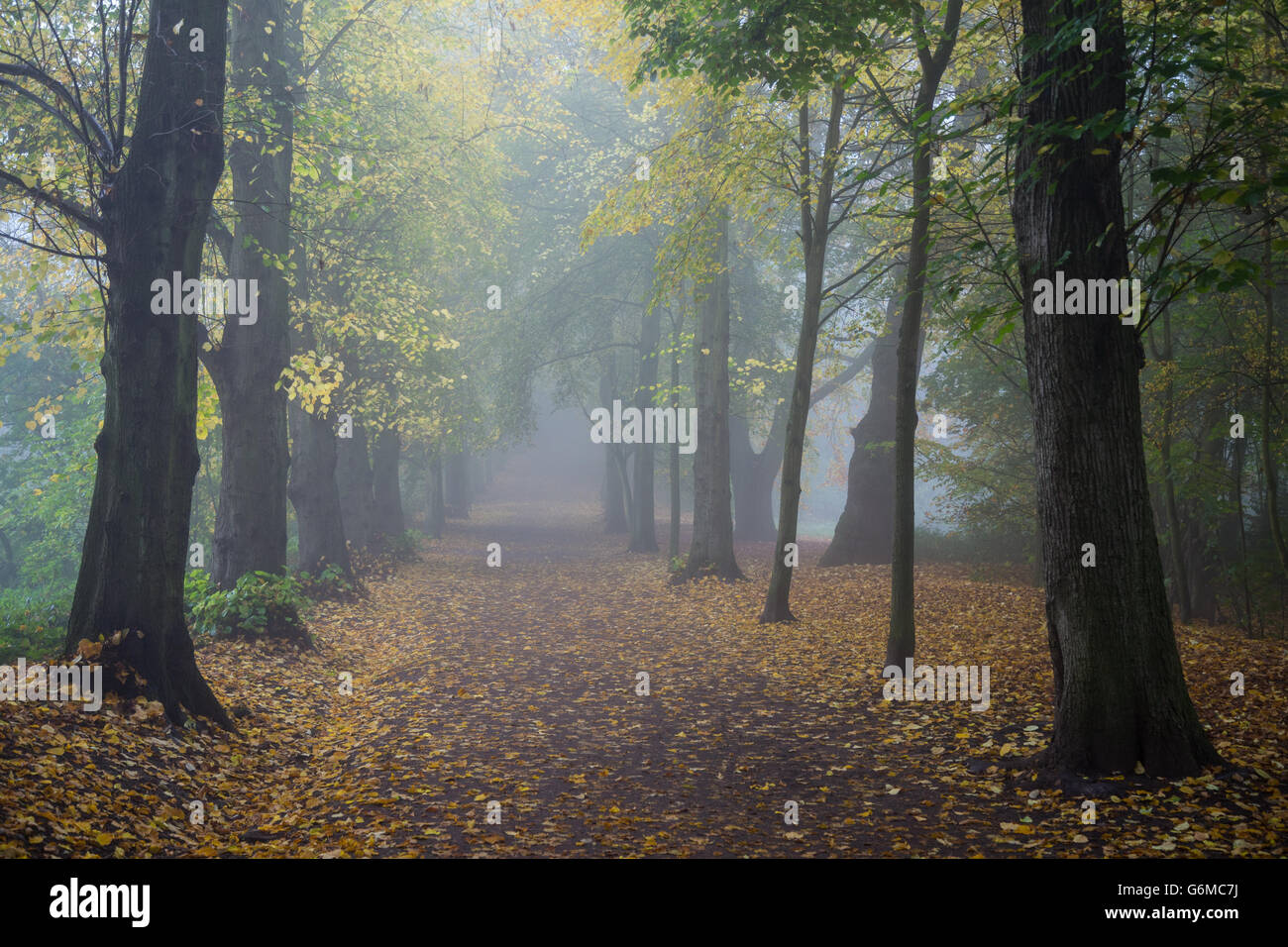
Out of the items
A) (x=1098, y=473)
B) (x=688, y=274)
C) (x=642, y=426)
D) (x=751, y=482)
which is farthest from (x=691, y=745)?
(x=751, y=482)

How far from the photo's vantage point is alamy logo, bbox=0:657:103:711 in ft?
20.1

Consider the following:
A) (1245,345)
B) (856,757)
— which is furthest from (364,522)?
(1245,345)

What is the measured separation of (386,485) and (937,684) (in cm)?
1971

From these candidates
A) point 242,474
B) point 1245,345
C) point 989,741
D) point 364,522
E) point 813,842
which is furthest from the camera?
point 364,522

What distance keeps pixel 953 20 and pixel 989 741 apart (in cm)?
707

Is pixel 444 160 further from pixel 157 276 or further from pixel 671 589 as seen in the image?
pixel 157 276

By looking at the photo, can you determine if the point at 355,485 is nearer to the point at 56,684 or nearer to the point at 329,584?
the point at 329,584

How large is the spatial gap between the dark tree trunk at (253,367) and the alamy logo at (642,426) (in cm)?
1355

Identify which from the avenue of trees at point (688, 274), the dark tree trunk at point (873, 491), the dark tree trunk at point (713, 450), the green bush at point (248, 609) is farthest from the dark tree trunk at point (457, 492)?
the green bush at point (248, 609)

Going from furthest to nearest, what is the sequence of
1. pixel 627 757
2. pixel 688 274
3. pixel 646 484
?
pixel 646 484 → pixel 688 274 → pixel 627 757

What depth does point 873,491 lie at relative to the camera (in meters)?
20.5

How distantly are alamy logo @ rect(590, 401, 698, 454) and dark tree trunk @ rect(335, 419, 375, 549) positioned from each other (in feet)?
22.1
